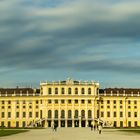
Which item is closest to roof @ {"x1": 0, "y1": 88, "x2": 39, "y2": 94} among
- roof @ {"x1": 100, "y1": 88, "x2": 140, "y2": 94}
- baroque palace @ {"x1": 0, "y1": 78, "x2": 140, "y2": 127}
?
→ baroque palace @ {"x1": 0, "y1": 78, "x2": 140, "y2": 127}

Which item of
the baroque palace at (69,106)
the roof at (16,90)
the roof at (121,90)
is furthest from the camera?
the roof at (121,90)

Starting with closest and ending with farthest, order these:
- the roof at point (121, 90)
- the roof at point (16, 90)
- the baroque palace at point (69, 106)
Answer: the baroque palace at point (69, 106) < the roof at point (16, 90) < the roof at point (121, 90)

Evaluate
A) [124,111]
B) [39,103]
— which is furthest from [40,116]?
[124,111]

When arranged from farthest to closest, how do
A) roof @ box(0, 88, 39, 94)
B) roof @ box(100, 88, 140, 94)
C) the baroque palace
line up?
roof @ box(100, 88, 140, 94), roof @ box(0, 88, 39, 94), the baroque palace

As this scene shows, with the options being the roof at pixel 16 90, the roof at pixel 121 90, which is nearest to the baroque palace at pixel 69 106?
the roof at pixel 16 90

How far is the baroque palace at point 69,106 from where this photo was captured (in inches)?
5177

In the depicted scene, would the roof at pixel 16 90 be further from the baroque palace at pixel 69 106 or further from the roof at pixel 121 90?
the roof at pixel 121 90

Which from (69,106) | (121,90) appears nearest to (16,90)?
(69,106)

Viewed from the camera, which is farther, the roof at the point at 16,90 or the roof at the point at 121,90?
the roof at the point at 121,90

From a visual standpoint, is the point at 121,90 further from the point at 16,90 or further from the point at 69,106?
the point at 16,90

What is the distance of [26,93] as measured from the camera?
136 metres

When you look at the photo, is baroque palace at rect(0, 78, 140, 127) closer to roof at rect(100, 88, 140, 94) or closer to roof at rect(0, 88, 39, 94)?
roof at rect(0, 88, 39, 94)

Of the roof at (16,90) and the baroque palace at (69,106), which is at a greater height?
the roof at (16,90)

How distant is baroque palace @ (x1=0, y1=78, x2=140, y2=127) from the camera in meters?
132
